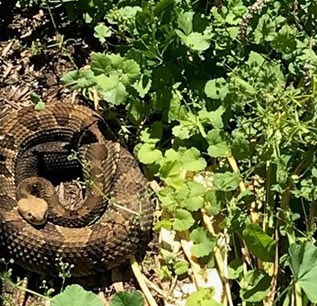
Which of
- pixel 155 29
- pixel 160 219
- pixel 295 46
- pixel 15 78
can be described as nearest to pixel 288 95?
pixel 295 46

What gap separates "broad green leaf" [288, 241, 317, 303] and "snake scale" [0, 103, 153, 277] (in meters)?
1.03

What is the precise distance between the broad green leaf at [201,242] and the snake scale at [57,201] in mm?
309

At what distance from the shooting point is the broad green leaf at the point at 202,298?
173 inches

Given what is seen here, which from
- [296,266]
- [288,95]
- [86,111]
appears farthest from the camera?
[86,111]

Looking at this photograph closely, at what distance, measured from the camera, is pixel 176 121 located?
498 centimetres

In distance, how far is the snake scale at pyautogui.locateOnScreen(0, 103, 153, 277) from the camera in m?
4.70

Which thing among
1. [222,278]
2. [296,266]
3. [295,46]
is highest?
[295,46]

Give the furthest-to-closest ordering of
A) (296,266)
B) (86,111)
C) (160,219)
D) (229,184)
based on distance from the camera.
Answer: (86,111)
(160,219)
(229,184)
(296,266)

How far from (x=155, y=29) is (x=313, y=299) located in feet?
4.84

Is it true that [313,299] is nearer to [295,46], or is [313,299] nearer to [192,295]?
[192,295]

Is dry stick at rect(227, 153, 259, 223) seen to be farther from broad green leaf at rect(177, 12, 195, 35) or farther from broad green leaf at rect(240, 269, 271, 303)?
broad green leaf at rect(177, 12, 195, 35)

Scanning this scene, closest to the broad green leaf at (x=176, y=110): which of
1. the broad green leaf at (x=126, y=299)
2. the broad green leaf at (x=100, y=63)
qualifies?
the broad green leaf at (x=100, y=63)

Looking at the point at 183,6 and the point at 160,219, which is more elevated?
the point at 183,6

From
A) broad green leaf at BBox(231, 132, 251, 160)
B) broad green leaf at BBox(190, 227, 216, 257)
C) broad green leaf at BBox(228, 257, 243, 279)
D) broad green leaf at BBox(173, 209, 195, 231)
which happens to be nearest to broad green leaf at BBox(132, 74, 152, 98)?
broad green leaf at BBox(231, 132, 251, 160)
